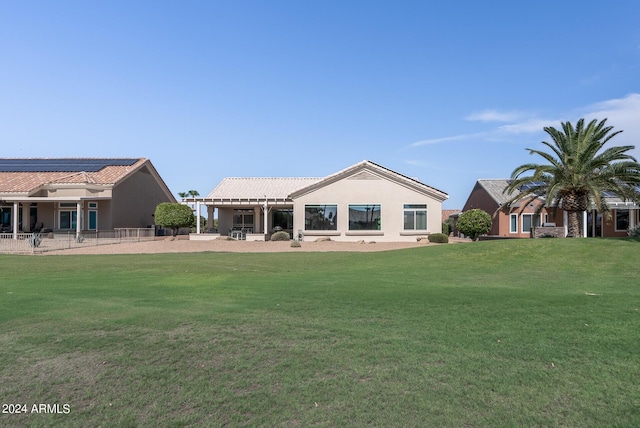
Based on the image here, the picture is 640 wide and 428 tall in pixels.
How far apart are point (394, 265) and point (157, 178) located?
115ft

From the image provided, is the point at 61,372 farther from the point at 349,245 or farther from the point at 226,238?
the point at 226,238

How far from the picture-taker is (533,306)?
27.5ft

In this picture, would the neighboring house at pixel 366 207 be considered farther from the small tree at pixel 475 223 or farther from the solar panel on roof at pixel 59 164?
the solar panel on roof at pixel 59 164

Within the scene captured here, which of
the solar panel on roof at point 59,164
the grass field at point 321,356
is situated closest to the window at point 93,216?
the solar panel on roof at point 59,164

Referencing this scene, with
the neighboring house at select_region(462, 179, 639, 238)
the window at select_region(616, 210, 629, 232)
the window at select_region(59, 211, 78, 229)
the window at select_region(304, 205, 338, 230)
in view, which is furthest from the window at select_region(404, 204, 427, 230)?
the window at select_region(59, 211, 78, 229)

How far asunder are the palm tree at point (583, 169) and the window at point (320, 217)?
45.6ft

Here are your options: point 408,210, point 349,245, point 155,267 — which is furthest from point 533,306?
point 408,210

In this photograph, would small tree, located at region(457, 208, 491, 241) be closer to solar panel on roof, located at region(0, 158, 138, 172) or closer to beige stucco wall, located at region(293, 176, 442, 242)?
beige stucco wall, located at region(293, 176, 442, 242)

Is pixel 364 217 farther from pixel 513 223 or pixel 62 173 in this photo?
pixel 62 173

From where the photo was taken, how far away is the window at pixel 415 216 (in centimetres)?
3378

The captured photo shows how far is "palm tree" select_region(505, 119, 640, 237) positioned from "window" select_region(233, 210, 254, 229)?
24.1 meters

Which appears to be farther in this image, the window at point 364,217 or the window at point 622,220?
the window at point 364,217

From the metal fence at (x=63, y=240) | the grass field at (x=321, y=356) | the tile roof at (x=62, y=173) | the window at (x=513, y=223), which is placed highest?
the tile roof at (x=62, y=173)

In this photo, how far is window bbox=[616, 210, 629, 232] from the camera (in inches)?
1313
